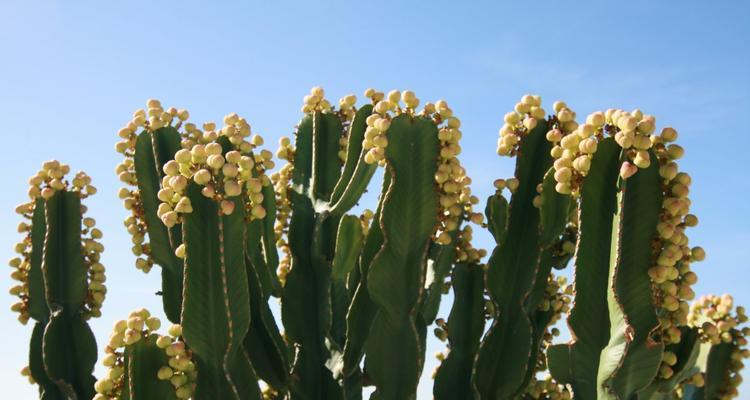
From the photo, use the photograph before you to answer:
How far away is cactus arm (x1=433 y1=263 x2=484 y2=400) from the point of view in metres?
3.96

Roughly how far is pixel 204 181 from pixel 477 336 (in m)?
1.51

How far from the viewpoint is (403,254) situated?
3646mm

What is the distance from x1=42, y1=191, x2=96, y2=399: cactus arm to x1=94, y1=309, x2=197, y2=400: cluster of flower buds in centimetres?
100

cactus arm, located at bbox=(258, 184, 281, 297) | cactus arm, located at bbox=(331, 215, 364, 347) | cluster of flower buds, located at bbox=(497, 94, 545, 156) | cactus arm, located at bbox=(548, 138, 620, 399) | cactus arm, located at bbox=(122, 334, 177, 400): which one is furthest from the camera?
cactus arm, located at bbox=(258, 184, 281, 297)

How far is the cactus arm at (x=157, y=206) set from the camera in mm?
4145

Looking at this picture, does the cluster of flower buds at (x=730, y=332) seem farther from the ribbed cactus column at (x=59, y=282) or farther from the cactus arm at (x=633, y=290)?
the ribbed cactus column at (x=59, y=282)

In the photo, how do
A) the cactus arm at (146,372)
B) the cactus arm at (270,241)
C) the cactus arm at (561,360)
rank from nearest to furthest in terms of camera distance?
the cactus arm at (561,360) → the cactus arm at (146,372) → the cactus arm at (270,241)

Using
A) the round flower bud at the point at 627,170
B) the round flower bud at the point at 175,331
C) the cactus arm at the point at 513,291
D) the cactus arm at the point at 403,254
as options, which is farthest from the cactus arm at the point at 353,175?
the round flower bud at the point at 627,170

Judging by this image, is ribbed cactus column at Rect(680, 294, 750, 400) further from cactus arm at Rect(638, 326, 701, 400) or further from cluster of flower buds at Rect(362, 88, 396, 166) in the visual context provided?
cluster of flower buds at Rect(362, 88, 396, 166)

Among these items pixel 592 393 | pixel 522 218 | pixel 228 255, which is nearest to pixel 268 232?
pixel 228 255

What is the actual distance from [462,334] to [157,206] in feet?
5.64

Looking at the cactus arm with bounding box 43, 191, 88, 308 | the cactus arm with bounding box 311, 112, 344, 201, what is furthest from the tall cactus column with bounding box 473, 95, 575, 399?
the cactus arm with bounding box 43, 191, 88, 308

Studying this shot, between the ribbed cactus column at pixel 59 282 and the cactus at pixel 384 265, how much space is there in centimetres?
1

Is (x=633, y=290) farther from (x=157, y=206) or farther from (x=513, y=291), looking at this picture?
(x=157, y=206)
